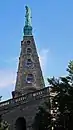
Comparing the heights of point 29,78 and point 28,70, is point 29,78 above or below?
below

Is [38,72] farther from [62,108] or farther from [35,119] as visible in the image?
[62,108]

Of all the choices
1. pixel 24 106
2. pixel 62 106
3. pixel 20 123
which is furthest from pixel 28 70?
pixel 62 106

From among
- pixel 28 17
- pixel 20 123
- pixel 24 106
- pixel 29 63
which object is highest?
pixel 28 17

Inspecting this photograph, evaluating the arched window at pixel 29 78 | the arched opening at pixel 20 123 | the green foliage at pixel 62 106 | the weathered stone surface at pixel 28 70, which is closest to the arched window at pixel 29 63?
the weathered stone surface at pixel 28 70

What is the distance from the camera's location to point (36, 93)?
48.8 meters

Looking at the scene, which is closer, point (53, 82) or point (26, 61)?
point (53, 82)

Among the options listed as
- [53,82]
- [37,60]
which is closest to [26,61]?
[37,60]

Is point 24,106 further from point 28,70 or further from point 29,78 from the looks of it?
point 28,70

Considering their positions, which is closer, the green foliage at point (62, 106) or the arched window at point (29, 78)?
the green foliage at point (62, 106)

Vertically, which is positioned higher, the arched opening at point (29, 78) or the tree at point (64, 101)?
the arched opening at point (29, 78)

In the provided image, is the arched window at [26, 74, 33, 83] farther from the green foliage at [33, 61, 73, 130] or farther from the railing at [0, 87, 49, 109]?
the green foliage at [33, 61, 73, 130]

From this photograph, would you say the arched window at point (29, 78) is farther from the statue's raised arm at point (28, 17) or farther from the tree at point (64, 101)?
the tree at point (64, 101)

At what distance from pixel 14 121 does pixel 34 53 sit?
24158 millimetres

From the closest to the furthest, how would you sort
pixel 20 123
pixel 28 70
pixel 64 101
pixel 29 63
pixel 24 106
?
1. pixel 64 101
2. pixel 24 106
3. pixel 20 123
4. pixel 28 70
5. pixel 29 63
